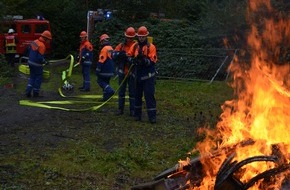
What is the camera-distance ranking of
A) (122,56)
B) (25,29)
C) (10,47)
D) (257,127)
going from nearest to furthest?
(257,127) < (122,56) < (10,47) < (25,29)

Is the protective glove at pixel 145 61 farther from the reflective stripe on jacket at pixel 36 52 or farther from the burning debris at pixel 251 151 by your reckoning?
the reflective stripe on jacket at pixel 36 52

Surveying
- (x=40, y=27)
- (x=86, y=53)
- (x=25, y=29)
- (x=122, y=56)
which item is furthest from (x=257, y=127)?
(x=40, y=27)

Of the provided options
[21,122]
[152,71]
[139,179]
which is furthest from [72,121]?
[139,179]

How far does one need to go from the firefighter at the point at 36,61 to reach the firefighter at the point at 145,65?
4.00m

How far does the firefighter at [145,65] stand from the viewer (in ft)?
36.6

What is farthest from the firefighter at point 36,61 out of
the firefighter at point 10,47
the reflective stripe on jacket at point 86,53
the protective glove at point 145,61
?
the firefighter at point 10,47

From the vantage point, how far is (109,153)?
891 centimetres

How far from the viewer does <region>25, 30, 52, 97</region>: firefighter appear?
14.7 m

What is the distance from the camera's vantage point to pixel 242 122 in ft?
19.9

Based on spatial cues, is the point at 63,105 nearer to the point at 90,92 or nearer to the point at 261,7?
the point at 90,92

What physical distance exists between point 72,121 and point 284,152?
7.46m

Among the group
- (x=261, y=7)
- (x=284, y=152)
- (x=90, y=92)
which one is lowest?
(x=90, y=92)

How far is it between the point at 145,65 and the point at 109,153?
2862 millimetres

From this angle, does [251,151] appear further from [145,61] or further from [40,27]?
[40,27]
